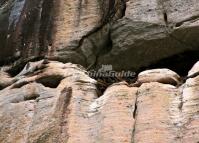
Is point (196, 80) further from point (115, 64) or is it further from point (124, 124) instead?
point (115, 64)

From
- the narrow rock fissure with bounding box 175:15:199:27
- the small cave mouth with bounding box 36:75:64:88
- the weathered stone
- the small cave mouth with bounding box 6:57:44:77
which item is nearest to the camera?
the weathered stone

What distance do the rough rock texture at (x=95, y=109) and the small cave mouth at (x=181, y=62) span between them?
1329mm

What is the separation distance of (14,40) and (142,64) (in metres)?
2.66

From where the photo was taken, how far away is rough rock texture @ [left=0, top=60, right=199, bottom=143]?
883 centimetres

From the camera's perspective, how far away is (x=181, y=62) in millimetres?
11391

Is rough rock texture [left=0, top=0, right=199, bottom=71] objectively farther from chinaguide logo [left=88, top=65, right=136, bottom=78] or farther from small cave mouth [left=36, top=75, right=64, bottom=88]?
small cave mouth [left=36, top=75, right=64, bottom=88]

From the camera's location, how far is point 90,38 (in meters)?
11.5

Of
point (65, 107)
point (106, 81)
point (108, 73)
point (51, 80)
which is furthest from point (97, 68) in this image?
point (65, 107)

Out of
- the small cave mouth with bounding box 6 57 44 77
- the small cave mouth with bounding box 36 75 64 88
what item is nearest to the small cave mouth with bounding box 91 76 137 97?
the small cave mouth with bounding box 36 75 64 88

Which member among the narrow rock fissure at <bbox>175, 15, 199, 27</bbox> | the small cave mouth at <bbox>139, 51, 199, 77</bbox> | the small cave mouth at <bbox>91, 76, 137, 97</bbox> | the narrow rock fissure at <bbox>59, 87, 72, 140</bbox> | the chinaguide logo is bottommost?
the narrow rock fissure at <bbox>59, 87, 72, 140</bbox>

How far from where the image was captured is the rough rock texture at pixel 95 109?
883cm

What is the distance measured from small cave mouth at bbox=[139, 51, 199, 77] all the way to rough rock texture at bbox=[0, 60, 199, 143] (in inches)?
52.3

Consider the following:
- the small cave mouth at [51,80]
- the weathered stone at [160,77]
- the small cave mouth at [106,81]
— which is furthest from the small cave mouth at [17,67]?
the weathered stone at [160,77]

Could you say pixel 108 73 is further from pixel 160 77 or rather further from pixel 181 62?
pixel 160 77
